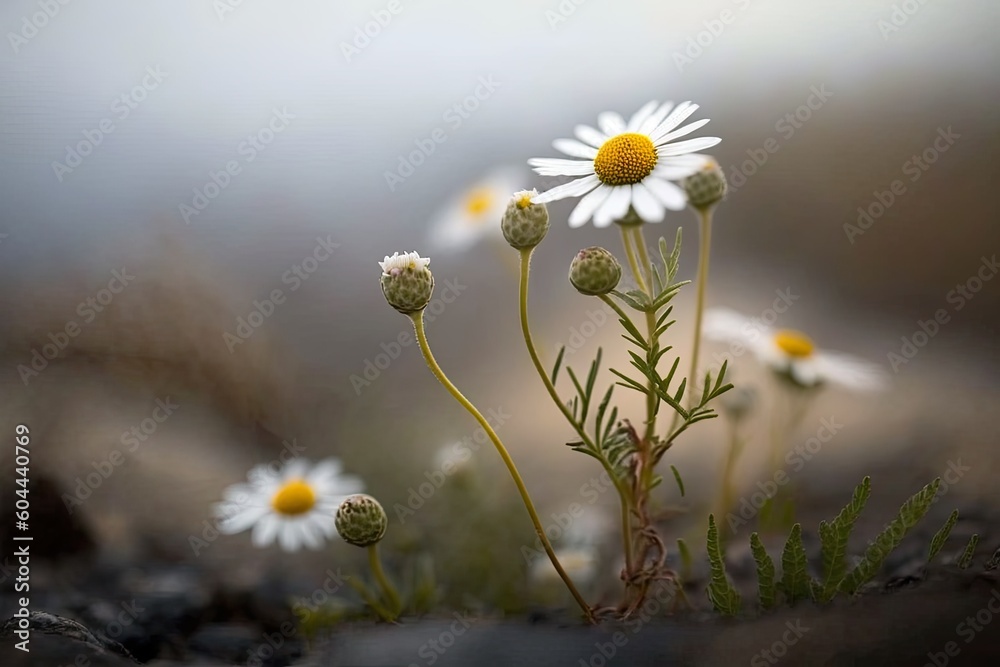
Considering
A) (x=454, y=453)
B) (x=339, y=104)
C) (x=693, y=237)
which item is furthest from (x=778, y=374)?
(x=339, y=104)

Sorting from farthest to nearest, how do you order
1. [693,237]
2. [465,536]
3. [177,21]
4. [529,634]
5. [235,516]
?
[693,237], [177,21], [465,536], [235,516], [529,634]

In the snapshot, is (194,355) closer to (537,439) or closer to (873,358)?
(537,439)
